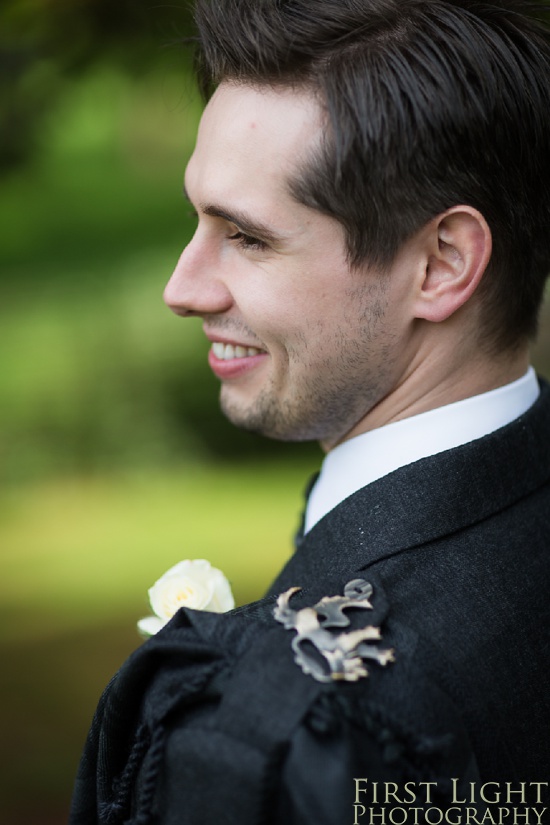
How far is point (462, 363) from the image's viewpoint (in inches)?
68.4

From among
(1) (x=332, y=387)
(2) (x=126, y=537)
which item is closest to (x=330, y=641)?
(1) (x=332, y=387)

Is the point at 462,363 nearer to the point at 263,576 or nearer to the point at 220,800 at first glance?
the point at 220,800

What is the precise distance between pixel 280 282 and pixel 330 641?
0.72 m

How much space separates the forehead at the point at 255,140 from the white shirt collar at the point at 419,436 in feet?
1.61

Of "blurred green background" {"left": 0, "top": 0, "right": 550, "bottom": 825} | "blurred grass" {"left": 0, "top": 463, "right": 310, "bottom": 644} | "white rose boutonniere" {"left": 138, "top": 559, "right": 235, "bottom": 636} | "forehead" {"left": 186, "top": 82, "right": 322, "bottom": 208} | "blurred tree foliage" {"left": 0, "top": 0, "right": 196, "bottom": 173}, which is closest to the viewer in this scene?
"forehead" {"left": 186, "top": 82, "right": 322, "bottom": 208}

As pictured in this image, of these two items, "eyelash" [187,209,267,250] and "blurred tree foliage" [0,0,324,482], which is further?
"blurred tree foliage" [0,0,324,482]

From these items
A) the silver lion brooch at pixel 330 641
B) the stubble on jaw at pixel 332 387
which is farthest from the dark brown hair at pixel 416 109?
the silver lion brooch at pixel 330 641

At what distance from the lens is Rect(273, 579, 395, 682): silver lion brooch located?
1.22 metres

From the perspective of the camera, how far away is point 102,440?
6.85 metres

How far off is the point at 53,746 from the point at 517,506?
136 inches

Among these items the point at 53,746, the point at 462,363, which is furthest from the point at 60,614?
the point at 462,363

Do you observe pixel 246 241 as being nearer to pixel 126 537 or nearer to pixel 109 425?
pixel 126 537

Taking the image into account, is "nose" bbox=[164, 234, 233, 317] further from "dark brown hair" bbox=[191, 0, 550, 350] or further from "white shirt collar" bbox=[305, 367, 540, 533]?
"white shirt collar" bbox=[305, 367, 540, 533]

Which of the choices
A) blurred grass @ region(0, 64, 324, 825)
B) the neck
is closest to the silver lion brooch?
the neck
